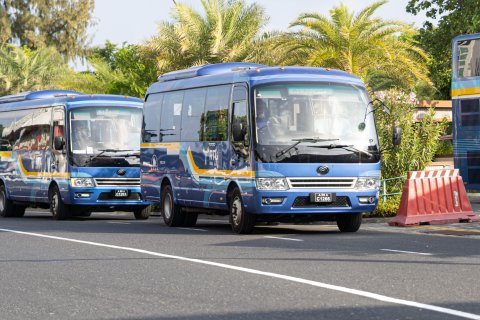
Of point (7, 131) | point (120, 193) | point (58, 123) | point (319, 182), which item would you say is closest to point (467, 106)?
point (120, 193)

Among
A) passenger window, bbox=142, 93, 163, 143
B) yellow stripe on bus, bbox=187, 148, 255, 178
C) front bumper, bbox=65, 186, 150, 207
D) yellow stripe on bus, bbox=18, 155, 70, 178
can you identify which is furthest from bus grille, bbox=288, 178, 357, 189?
yellow stripe on bus, bbox=18, 155, 70, 178

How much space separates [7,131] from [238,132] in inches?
532

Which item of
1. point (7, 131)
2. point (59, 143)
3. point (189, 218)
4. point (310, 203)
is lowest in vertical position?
point (189, 218)

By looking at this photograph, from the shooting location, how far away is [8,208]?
31.3 m

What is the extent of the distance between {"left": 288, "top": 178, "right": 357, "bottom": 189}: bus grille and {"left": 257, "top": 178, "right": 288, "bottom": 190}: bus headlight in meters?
0.11

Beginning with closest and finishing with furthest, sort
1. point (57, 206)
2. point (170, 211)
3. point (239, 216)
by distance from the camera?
point (239, 216) → point (170, 211) → point (57, 206)

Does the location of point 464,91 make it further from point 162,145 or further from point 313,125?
point 313,125

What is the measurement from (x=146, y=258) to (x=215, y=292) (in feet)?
13.5

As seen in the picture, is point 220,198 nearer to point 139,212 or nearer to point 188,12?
point 139,212

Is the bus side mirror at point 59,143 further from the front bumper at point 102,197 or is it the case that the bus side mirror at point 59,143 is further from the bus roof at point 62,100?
the front bumper at point 102,197

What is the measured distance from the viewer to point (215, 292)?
37.5 feet

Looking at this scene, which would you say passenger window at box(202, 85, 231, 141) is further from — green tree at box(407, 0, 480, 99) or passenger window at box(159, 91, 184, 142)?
green tree at box(407, 0, 480, 99)

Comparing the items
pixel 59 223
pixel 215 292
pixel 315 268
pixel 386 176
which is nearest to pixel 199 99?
pixel 59 223

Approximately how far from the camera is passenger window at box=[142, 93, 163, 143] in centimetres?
2470
